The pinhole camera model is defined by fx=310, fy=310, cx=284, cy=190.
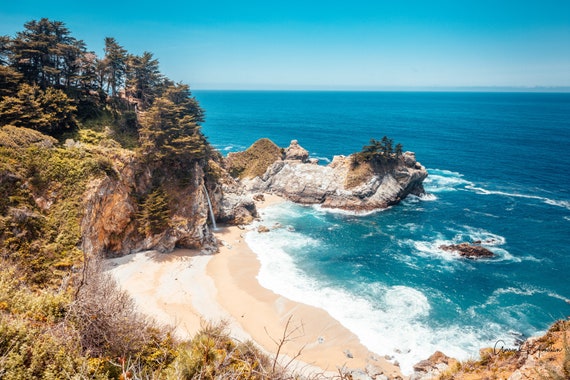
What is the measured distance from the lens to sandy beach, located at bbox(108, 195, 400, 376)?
2870cm

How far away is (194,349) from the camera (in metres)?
12.5

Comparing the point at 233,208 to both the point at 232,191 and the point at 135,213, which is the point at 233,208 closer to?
the point at 232,191

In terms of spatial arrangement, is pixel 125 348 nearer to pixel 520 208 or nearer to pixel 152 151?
pixel 152 151

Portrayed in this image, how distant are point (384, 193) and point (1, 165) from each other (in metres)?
60.4

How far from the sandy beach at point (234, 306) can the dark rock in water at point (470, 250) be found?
25846 millimetres

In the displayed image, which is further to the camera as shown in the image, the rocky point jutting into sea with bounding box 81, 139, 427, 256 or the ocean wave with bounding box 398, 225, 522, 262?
the ocean wave with bounding box 398, 225, 522, 262

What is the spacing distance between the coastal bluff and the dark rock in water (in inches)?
747

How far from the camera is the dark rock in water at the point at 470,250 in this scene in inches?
1804

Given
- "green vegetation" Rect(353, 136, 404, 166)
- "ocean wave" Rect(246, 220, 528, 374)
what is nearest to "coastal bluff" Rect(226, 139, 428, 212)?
"green vegetation" Rect(353, 136, 404, 166)

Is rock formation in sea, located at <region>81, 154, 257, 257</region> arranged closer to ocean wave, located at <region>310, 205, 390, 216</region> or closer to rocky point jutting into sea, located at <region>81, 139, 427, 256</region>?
rocky point jutting into sea, located at <region>81, 139, 427, 256</region>

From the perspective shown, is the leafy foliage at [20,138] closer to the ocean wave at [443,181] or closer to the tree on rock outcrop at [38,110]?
the tree on rock outcrop at [38,110]

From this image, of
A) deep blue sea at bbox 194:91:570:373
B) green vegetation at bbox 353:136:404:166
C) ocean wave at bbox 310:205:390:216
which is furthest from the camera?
green vegetation at bbox 353:136:404:166

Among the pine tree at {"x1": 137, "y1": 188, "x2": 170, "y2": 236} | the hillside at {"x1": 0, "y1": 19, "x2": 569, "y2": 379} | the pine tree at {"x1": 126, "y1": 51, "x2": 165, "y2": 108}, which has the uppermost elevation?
the pine tree at {"x1": 126, "y1": 51, "x2": 165, "y2": 108}

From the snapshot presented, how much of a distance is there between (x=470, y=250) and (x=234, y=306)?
35.8 metres
